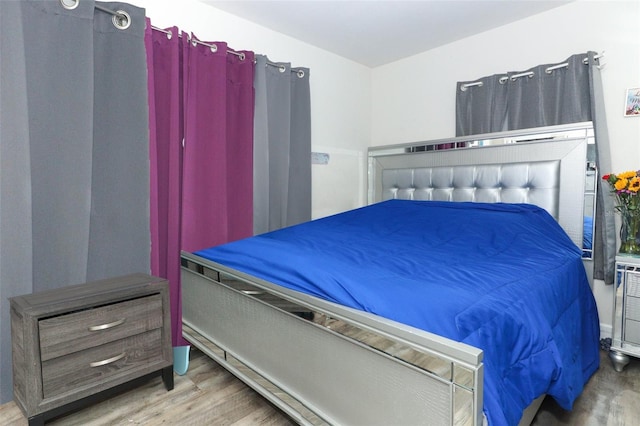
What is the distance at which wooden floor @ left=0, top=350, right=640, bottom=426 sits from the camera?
1571 mm

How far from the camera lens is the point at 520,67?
2.70 meters

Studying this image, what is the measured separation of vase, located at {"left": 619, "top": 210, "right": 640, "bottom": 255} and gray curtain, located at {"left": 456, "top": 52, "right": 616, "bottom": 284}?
0.09 meters

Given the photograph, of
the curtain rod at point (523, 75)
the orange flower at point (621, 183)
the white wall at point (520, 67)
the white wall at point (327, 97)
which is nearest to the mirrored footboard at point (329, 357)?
the white wall at point (327, 97)

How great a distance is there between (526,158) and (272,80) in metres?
1.99

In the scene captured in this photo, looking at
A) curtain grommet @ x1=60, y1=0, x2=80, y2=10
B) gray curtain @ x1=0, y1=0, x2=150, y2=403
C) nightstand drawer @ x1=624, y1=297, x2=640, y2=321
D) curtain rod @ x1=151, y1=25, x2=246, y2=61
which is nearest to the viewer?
gray curtain @ x1=0, y1=0, x2=150, y2=403

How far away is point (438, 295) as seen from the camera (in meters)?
1.18

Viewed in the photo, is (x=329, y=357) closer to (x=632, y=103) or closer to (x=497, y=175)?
(x=497, y=175)

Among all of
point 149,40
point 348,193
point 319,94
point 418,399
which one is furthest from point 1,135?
point 348,193

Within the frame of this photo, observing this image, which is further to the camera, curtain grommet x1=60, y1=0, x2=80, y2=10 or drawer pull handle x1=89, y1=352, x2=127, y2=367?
curtain grommet x1=60, y1=0, x2=80, y2=10

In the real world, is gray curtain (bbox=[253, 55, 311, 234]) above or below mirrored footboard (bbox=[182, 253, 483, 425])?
above

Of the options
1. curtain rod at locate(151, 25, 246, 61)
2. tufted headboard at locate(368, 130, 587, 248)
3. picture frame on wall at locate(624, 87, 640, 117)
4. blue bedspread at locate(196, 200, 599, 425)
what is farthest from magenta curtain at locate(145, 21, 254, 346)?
picture frame on wall at locate(624, 87, 640, 117)

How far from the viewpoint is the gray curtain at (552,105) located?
2225 mm

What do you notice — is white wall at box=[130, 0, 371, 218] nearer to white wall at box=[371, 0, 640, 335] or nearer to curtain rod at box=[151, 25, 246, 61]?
curtain rod at box=[151, 25, 246, 61]

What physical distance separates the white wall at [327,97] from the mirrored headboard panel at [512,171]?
15.3 inches
